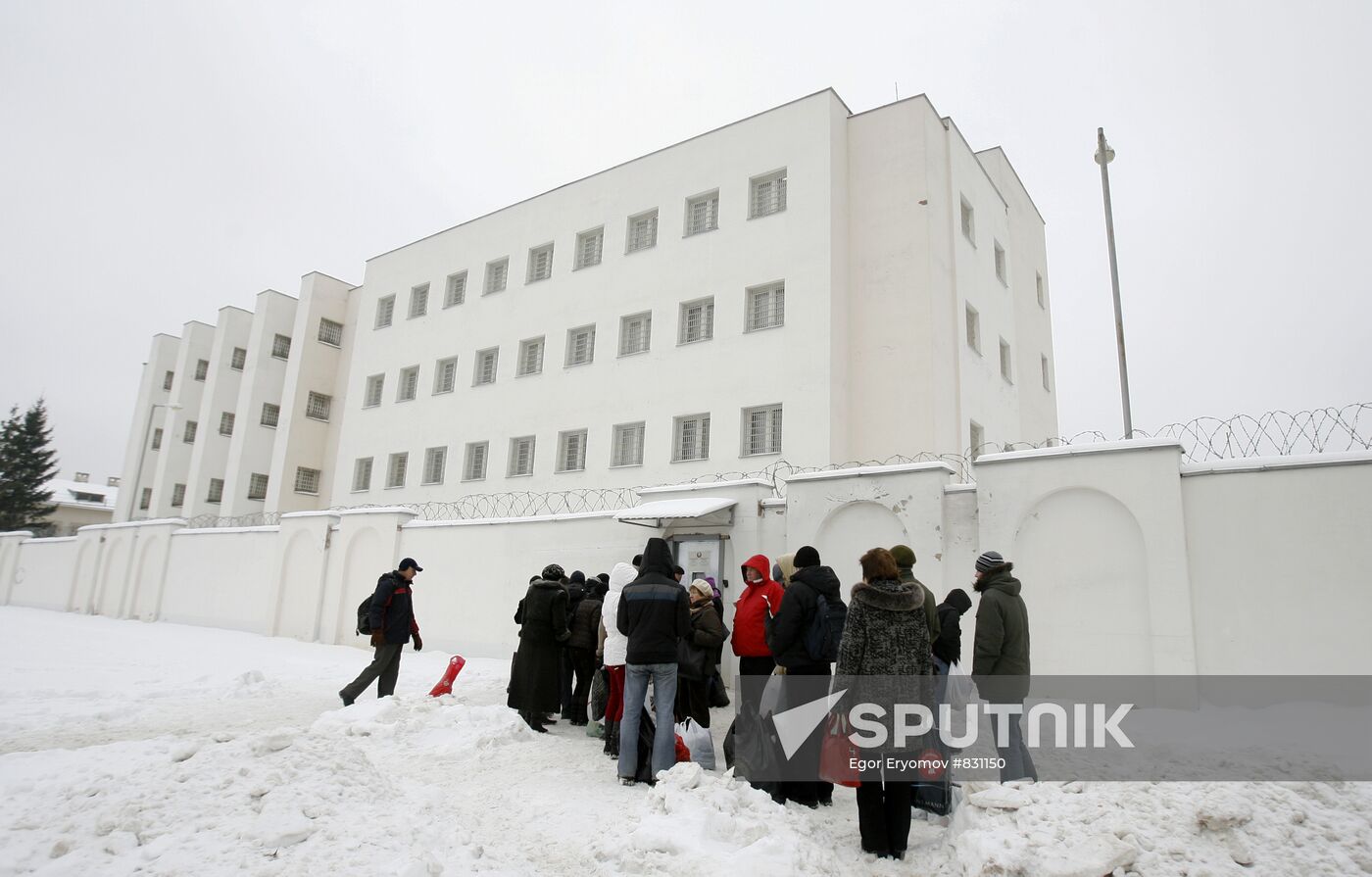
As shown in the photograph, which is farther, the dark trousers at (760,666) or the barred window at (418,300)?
the barred window at (418,300)

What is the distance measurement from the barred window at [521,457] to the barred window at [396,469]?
5239 millimetres

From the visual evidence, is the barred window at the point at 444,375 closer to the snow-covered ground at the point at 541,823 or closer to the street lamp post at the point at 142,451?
the street lamp post at the point at 142,451

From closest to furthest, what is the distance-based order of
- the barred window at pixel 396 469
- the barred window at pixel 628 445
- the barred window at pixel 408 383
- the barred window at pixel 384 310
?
the barred window at pixel 628 445 < the barred window at pixel 396 469 < the barred window at pixel 408 383 < the barred window at pixel 384 310

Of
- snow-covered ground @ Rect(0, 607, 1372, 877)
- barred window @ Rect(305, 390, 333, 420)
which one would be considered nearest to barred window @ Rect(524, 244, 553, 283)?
barred window @ Rect(305, 390, 333, 420)

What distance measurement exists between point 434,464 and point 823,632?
2243 cm

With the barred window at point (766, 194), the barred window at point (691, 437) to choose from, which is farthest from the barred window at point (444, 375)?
the barred window at point (766, 194)

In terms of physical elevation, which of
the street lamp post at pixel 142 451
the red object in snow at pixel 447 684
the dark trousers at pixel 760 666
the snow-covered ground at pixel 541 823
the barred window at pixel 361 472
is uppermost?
the street lamp post at pixel 142 451

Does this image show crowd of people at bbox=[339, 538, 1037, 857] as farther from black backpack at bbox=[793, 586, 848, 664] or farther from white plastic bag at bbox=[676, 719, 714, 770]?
white plastic bag at bbox=[676, 719, 714, 770]

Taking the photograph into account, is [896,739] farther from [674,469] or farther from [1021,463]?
[674,469]

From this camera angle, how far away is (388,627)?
981 centimetres

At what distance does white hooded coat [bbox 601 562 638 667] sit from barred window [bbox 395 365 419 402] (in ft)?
73.0

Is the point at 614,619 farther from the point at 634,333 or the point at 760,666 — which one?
the point at 634,333

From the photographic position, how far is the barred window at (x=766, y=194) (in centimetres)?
2095

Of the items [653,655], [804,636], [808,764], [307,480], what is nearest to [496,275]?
[307,480]
